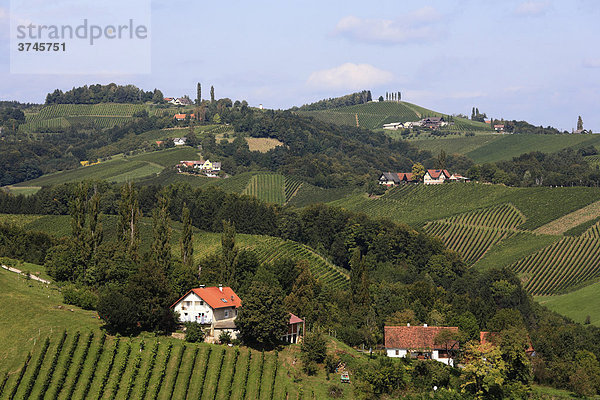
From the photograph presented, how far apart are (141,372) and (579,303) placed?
92.0 metres

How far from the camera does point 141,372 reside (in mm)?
75812

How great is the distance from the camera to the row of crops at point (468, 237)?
17738cm

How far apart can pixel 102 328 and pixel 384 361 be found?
30743 mm

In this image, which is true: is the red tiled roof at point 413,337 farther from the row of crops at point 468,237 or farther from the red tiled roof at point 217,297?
the row of crops at point 468,237

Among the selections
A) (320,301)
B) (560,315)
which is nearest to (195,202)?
(320,301)

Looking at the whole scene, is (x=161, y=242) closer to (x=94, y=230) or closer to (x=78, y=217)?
(x=94, y=230)

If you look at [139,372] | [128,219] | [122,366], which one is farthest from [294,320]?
[128,219]

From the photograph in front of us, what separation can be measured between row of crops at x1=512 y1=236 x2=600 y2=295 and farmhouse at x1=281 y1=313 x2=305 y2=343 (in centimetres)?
7307

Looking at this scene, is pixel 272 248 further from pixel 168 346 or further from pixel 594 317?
pixel 168 346

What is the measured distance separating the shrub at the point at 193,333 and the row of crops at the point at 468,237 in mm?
101044

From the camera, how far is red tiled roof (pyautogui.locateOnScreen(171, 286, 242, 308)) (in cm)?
8894

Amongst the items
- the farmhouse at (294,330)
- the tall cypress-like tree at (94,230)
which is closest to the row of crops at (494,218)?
the farmhouse at (294,330)

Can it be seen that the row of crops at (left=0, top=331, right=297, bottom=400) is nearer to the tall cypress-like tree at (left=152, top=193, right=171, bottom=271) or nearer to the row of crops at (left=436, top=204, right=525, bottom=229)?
the tall cypress-like tree at (left=152, top=193, right=171, bottom=271)

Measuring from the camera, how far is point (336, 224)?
557ft
